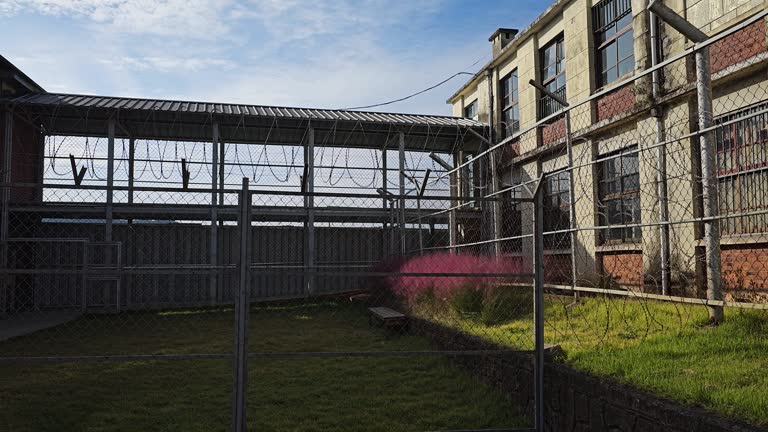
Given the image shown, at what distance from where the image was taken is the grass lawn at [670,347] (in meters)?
3.19

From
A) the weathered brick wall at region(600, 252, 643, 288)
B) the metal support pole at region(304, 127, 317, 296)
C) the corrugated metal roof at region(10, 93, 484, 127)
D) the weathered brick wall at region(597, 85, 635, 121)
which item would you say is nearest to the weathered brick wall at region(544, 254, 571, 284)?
the weathered brick wall at region(600, 252, 643, 288)

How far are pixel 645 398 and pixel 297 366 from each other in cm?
408

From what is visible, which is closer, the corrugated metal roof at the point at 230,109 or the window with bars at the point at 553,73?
the window with bars at the point at 553,73

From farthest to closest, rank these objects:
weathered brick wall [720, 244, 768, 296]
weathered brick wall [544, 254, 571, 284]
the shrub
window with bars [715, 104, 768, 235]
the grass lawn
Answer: weathered brick wall [544, 254, 571, 284] → the shrub → weathered brick wall [720, 244, 768, 296] → window with bars [715, 104, 768, 235] → the grass lawn

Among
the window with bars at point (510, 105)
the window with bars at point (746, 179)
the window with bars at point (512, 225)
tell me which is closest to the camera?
the window with bars at point (746, 179)

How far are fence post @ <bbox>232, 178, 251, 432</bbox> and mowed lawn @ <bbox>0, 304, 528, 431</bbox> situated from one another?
0.63 meters

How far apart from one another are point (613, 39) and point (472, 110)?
25.8 ft

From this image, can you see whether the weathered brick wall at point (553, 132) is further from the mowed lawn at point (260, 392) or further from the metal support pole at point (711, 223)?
the metal support pole at point (711, 223)

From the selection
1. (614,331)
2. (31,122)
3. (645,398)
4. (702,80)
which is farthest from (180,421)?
(31,122)

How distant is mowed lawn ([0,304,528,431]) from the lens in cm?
445

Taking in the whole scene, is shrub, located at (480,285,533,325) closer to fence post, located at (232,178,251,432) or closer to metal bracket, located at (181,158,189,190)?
fence post, located at (232,178,251,432)

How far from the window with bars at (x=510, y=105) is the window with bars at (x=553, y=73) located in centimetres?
128

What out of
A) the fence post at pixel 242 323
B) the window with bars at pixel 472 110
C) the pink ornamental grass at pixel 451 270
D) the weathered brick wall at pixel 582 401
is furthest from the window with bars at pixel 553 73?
the fence post at pixel 242 323

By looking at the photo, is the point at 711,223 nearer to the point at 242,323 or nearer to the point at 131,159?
the point at 242,323
